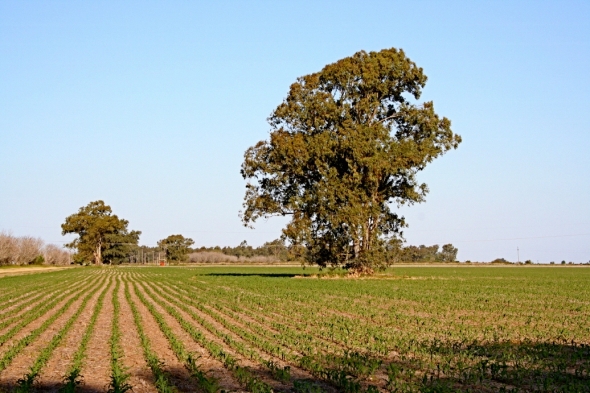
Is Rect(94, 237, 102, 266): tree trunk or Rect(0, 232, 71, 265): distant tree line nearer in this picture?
Rect(0, 232, 71, 265): distant tree line

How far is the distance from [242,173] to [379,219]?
11.5 meters

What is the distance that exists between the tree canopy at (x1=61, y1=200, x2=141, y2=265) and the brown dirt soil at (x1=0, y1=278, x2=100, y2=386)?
13051 centimetres

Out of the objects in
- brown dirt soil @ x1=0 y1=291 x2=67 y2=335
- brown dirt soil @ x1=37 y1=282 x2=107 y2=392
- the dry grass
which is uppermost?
the dry grass

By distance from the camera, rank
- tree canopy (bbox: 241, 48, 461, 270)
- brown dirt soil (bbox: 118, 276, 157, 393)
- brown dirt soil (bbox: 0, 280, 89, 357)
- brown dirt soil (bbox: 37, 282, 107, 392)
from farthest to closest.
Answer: tree canopy (bbox: 241, 48, 461, 270) → brown dirt soil (bbox: 0, 280, 89, 357) → brown dirt soil (bbox: 37, 282, 107, 392) → brown dirt soil (bbox: 118, 276, 157, 393)

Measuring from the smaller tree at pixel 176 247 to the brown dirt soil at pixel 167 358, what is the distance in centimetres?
15549

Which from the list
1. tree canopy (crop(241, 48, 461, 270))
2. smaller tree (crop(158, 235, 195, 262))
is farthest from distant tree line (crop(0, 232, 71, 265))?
tree canopy (crop(241, 48, 461, 270))

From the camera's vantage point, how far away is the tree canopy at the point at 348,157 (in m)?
50.4

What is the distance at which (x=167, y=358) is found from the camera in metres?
15.1

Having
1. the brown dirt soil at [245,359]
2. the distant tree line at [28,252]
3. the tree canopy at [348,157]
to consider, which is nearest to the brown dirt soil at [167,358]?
the brown dirt soil at [245,359]

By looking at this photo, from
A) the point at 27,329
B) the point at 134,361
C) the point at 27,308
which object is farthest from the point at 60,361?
the point at 27,308

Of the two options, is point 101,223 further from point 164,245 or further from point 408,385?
point 408,385

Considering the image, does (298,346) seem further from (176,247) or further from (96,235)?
(176,247)

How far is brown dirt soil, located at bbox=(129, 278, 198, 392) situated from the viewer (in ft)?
39.9

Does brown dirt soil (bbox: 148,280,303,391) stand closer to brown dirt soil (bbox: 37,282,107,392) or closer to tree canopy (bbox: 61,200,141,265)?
brown dirt soil (bbox: 37,282,107,392)
